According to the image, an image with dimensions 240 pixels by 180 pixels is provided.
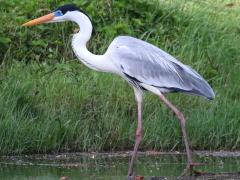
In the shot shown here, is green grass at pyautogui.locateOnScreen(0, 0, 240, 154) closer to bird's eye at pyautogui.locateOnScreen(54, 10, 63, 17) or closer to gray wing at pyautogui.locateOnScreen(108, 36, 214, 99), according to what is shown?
gray wing at pyautogui.locateOnScreen(108, 36, 214, 99)

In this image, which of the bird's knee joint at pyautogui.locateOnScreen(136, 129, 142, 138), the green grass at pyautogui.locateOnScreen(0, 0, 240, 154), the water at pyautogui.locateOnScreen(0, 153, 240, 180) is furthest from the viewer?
the green grass at pyautogui.locateOnScreen(0, 0, 240, 154)

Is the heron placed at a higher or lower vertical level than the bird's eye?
lower

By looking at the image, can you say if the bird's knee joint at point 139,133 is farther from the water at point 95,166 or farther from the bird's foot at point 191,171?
the bird's foot at point 191,171

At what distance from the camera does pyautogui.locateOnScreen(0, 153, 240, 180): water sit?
8.09 meters

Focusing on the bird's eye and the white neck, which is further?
the bird's eye

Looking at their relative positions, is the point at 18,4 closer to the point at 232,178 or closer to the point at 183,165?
the point at 183,165

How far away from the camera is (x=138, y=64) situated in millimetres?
8891

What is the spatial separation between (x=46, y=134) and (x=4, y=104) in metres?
0.55

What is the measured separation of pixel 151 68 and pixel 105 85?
4.32ft

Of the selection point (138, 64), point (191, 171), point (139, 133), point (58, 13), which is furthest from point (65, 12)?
point (191, 171)

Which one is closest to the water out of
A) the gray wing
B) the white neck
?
the gray wing

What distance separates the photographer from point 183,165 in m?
8.79

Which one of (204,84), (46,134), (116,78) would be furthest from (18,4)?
(204,84)

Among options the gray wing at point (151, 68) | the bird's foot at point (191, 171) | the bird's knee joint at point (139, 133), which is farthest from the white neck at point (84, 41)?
the bird's foot at point (191, 171)
